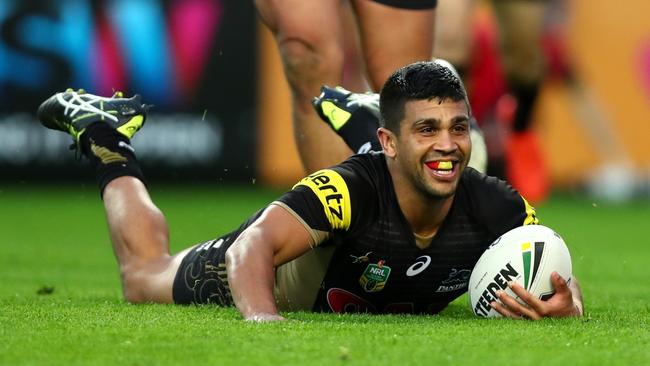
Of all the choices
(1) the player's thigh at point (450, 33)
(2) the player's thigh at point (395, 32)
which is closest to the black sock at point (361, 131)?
(2) the player's thigh at point (395, 32)

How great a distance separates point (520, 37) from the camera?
10.1m

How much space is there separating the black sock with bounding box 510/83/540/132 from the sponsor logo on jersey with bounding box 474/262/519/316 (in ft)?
16.7

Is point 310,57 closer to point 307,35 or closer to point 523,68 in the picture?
point 307,35

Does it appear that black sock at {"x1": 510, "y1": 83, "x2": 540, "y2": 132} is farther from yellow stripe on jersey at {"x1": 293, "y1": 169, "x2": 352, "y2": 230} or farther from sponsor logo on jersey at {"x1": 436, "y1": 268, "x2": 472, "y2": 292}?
yellow stripe on jersey at {"x1": 293, "y1": 169, "x2": 352, "y2": 230}

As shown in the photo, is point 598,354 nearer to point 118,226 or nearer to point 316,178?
point 316,178

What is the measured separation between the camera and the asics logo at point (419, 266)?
5.36m

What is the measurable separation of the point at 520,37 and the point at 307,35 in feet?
12.4

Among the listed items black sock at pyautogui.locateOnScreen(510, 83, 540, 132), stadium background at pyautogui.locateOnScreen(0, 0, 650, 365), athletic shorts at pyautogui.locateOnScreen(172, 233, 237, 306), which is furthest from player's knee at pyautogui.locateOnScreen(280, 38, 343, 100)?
stadium background at pyautogui.locateOnScreen(0, 0, 650, 365)

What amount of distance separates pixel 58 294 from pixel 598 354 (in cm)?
301

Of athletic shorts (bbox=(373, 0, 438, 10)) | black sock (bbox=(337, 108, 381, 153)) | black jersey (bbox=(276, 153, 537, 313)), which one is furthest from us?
athletic shorts (bbox=(373, 0, 438, 10))

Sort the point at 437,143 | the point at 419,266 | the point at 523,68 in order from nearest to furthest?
the point at 437,143
the point at 419,266
the point at 523,68

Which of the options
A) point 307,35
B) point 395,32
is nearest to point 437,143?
point 307,35

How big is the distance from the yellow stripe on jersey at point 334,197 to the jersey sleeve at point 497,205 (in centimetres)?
54

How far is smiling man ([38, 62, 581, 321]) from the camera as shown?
5.12 meters
